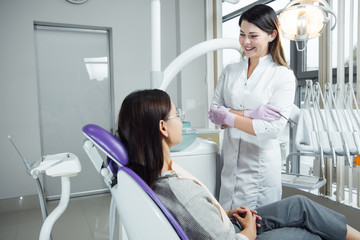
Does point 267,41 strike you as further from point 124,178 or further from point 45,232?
point 45,232

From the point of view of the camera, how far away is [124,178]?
750 mm

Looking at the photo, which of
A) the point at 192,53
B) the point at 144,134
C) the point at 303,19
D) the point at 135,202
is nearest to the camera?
the point at 135,202

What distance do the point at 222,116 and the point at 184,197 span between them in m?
0.61

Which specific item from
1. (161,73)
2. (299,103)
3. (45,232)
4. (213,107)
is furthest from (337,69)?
(45,232)

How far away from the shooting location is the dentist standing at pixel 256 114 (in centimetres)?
124

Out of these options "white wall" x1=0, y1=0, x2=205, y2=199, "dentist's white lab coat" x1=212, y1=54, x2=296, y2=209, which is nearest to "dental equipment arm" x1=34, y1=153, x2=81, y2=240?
"dentist's white lab coat" x1=212, y1=54, x2=296, y2=209

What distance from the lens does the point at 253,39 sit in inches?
49.6

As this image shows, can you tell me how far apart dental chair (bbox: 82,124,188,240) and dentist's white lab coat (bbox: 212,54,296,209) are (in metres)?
0.66

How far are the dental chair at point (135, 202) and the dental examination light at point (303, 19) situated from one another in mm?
1051

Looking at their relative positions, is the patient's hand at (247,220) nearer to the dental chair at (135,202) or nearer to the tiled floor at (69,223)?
the dental chair at (135,202)

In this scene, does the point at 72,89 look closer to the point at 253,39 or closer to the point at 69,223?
the point at 69,223

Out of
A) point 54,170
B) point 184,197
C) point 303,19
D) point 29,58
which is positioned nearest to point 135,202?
point 184,197

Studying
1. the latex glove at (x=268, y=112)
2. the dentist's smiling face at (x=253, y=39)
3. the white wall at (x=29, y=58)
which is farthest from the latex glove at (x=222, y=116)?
the white wall at (x=29, y=58)

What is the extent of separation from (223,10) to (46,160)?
3.16 m
